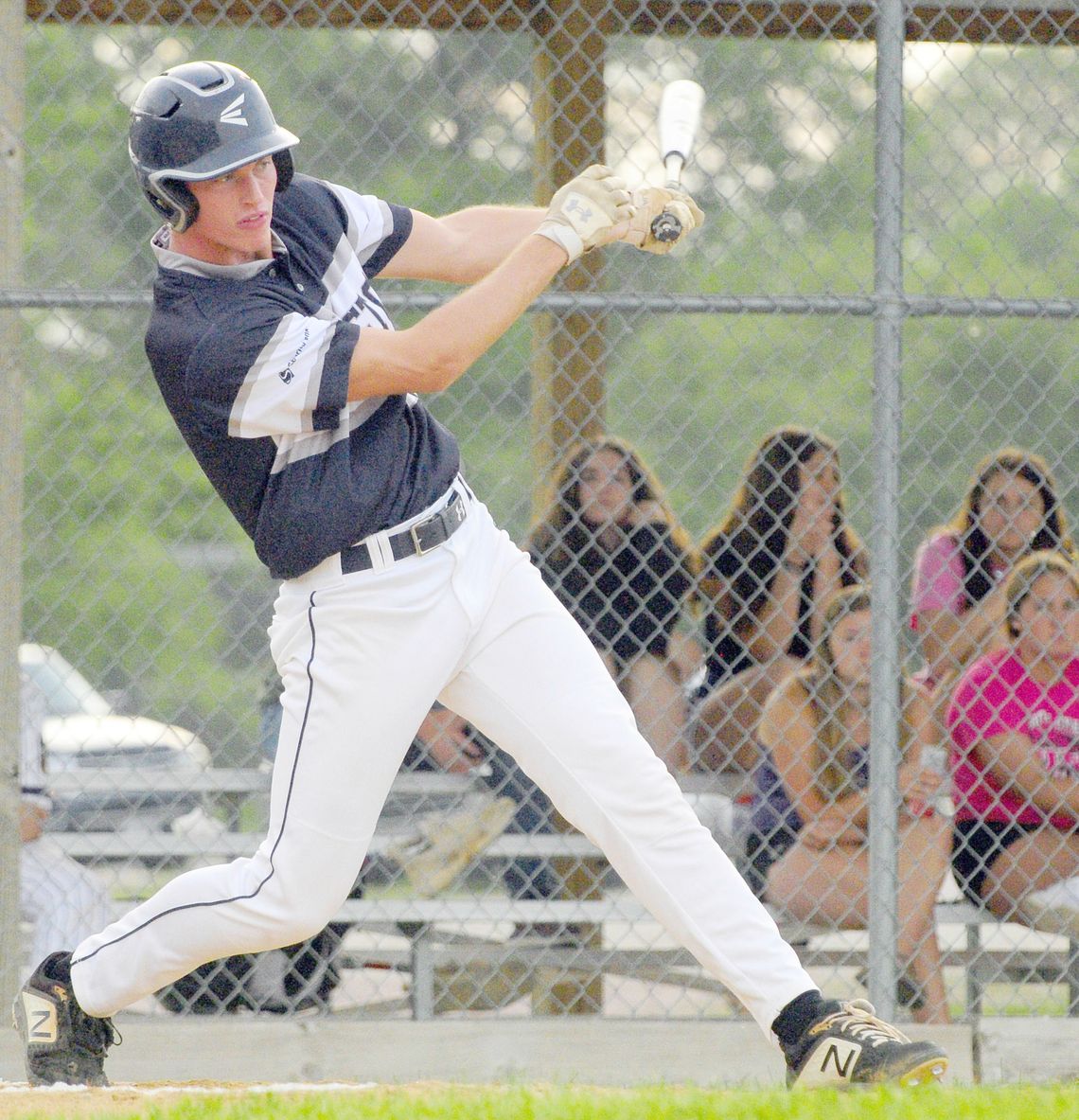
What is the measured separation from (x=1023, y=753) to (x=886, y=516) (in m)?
0.88

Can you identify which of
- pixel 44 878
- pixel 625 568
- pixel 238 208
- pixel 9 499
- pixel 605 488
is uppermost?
pixel 238 208

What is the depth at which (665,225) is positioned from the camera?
115 inches

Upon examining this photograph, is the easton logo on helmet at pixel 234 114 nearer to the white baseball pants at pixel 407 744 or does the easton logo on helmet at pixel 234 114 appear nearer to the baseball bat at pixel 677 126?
the white baseball pants at pixel 407 744

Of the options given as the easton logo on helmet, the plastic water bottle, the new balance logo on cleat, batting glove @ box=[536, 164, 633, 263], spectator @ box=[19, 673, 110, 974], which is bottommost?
spectator @ box=[19, 673, 110, 974]

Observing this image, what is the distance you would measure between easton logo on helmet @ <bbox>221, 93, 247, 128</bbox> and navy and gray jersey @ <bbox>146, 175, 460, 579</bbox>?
0.23m

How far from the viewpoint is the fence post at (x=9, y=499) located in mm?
3916

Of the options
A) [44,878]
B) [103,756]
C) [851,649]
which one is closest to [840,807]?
[851,649]

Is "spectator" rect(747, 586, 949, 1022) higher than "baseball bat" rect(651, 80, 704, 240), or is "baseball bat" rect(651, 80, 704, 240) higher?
"baseball bat" rect(651, 80, 704, 240)

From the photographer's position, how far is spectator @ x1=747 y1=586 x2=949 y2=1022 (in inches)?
167

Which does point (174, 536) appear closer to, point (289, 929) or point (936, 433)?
point (936, 433)

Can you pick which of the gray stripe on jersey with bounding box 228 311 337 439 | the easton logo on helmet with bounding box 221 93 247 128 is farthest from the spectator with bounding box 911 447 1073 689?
the easton logo on helmet with bounding box 221 93 247 128

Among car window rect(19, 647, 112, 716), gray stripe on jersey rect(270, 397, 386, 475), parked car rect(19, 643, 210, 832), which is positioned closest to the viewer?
gray stripe on jersey rect(270, 397, 386, 475)

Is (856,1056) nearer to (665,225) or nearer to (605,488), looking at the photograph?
(665,225)

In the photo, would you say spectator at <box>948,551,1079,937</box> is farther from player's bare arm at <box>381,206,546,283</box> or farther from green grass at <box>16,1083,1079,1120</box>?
player's bare arm at <box>381,206,546,283</box>
